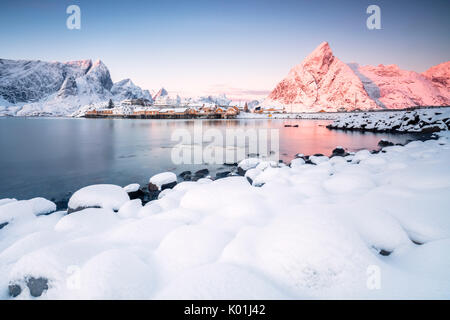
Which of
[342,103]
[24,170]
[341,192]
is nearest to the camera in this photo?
[341,192]

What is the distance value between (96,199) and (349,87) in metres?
186

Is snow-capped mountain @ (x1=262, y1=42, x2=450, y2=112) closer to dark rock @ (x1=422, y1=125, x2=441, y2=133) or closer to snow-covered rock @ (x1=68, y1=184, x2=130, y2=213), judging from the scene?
dark rock @ (x1=422, y1=125, x2=441, y2=133)

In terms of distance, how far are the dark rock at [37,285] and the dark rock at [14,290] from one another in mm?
124

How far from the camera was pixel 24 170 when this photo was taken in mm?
10438

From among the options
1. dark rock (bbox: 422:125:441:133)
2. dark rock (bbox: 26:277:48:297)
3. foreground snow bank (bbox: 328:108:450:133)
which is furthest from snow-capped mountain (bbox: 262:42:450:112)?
dark rock (bbox: 26:277:48:297)

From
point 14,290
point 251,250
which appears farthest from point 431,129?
point 14,290

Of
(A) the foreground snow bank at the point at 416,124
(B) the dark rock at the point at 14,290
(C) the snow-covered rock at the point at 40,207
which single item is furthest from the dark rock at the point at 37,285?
(A) the foreground snow bank at the point at 416,124

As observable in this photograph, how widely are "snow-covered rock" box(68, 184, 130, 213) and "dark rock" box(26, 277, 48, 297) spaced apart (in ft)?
7.40

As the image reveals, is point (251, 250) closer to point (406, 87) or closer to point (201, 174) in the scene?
point (201, 174)

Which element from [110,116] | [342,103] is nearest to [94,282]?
[110,116]

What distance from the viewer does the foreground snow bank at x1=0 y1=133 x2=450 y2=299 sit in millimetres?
1783

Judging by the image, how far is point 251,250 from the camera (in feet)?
7.48
